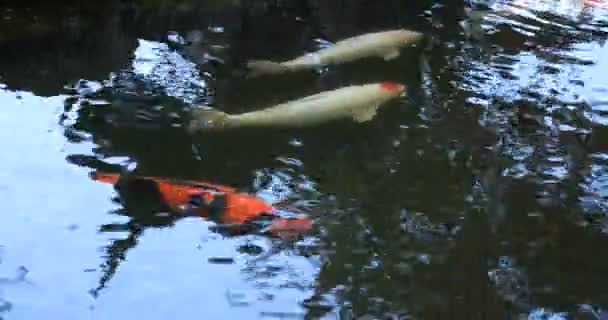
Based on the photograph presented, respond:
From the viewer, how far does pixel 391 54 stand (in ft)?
26.1

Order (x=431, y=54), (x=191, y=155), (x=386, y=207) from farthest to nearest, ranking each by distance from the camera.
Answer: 1. (x=431, y=54)
2. (x=191, y=155)
3. (x=386, y=207)

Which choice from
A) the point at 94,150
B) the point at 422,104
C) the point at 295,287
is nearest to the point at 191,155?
the point at 94,150

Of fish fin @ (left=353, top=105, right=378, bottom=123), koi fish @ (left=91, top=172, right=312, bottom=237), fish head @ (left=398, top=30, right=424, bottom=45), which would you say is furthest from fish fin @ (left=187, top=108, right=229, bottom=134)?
fish head @ (left=398, top=30, right=424, bottom=45)

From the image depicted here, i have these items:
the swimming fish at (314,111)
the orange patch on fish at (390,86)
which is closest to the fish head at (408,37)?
the orange patch on fish at (390,86)

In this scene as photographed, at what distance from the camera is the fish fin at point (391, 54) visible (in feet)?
25.9

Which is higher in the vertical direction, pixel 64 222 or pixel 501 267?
pixel 64 222

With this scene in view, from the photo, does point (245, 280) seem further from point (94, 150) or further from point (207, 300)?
point (94, 150)

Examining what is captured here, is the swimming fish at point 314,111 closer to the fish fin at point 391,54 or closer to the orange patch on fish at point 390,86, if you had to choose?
the orange patch on fish at point 390,86

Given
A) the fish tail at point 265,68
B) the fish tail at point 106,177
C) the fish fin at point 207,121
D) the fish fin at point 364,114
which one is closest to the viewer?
the fish tail at point 106,177

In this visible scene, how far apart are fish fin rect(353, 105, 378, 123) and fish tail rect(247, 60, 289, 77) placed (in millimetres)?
1076

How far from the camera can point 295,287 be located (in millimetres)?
4438

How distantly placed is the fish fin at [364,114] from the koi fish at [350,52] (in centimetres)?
106

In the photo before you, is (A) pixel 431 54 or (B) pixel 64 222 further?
(A) pixel 431 54

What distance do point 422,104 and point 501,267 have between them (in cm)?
234
